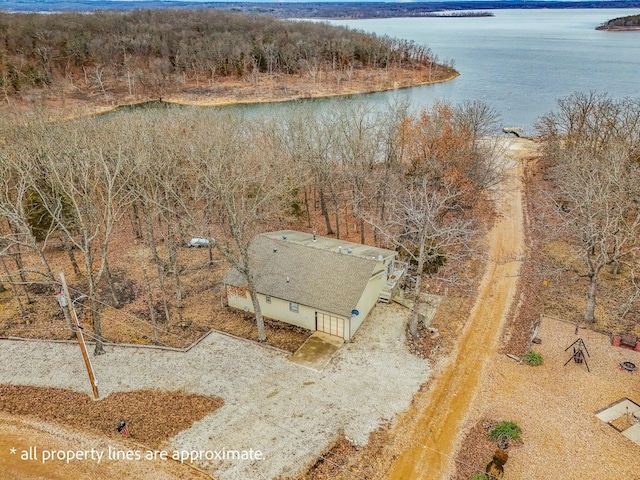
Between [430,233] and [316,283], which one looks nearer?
[316,283]

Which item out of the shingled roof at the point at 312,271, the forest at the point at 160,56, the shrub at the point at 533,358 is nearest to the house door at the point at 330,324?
the shingled roof at the point at 312,271

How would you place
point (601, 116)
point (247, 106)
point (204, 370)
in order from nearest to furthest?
point (204, 370) → point (601, 116) → point (247, 106)

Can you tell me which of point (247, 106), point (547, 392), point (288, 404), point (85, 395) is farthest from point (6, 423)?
point (247, 106)

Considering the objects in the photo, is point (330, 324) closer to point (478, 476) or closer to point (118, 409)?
point (478, 476)

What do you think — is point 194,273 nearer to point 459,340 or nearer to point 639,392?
point 459,340

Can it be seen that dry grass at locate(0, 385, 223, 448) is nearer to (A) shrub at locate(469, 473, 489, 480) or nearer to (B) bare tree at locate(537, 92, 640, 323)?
(A) shrub at locate(469, 473, 489, 480)

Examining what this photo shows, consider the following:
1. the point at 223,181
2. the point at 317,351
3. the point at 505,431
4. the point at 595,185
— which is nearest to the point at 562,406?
the point at 505,431

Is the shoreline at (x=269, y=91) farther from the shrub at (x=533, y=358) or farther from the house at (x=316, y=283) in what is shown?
the shrub at (x=533, y=358)
